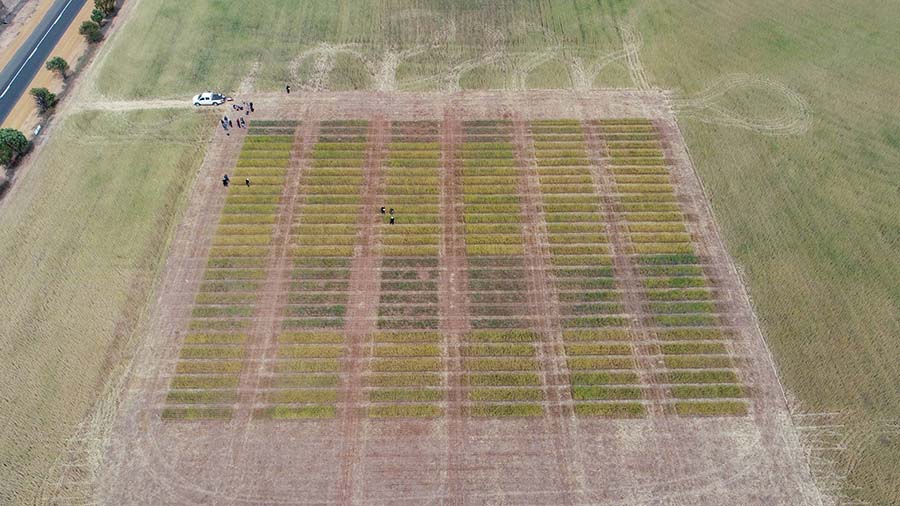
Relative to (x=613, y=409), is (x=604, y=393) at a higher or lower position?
higher

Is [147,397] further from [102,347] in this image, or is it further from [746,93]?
[746,93]

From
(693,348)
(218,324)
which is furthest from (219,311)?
(693,348)

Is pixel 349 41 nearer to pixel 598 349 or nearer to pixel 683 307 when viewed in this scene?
pixel 598 349

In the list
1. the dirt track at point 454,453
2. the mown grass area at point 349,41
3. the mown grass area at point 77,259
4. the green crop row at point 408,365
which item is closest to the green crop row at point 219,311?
the dirt track at point 454,453

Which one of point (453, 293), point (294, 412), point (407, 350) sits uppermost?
point (453, 293)

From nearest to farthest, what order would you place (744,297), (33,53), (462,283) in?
(744,297), (462,283), (33,53)

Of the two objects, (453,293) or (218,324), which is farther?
(453,293)
